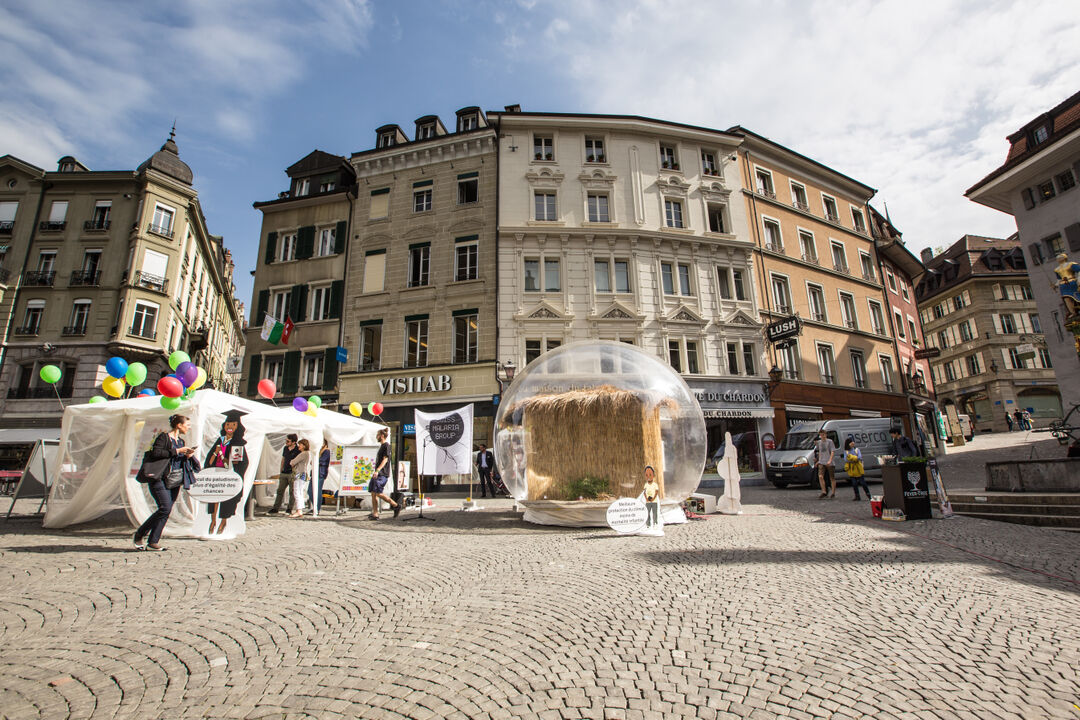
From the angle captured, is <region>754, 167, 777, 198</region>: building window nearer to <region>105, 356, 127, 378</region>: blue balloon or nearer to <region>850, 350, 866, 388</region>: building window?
<region>850, 350, 866, 388</region>: building window

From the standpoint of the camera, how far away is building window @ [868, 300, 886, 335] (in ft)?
97.1

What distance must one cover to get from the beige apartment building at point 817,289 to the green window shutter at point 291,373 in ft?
74.0

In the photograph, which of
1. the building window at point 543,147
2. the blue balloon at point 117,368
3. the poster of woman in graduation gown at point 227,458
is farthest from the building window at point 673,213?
the blue balloon at point 117,368

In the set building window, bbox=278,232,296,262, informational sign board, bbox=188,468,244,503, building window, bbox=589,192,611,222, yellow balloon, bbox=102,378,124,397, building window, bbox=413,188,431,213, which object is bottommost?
informational sign board, bbox=188,468,244,503

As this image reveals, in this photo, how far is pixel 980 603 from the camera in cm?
413

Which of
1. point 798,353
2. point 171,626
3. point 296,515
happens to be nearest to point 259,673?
point 171,626

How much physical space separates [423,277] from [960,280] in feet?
162

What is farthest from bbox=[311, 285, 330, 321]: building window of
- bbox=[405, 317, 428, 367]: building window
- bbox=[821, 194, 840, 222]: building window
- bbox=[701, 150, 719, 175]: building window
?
bbox=[821, 194, 840, 222]: building window

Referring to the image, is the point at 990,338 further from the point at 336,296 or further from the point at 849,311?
the point at 336,296

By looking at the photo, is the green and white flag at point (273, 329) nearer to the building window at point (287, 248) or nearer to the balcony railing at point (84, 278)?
the building window at point (287, 248)

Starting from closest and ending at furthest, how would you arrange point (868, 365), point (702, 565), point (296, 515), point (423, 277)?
point (702, 565) → point (296, 515) → point (423, 277) → point (868, 365)

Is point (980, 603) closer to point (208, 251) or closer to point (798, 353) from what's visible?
point (798, 353)

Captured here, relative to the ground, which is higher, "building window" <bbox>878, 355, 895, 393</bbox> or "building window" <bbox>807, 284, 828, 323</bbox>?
"building window" <bbox>807, 284, 828, 323</bbox>

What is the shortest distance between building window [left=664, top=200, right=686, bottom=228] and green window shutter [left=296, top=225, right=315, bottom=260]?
18.2 meters
